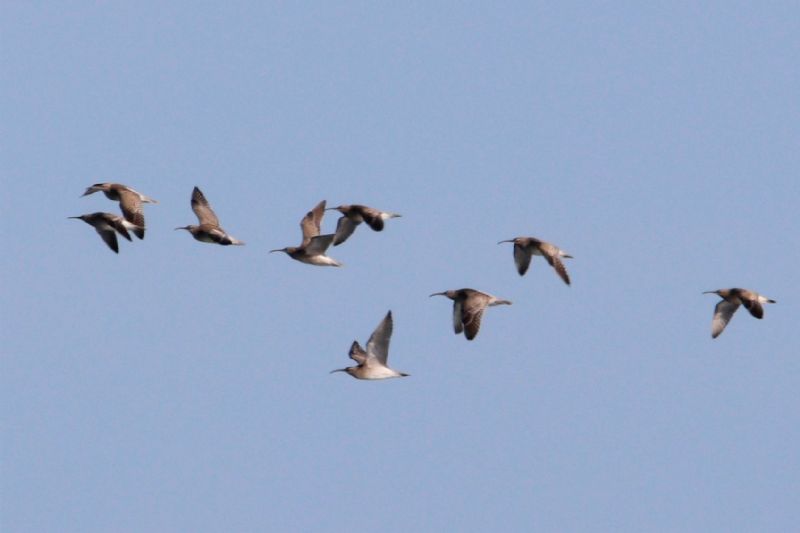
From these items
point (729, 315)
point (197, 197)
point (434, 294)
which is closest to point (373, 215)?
point (434, 294)

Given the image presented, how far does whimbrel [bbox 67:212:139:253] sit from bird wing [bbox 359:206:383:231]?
20.8 ft

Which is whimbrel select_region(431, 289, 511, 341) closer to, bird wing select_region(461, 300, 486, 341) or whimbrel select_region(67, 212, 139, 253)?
bird wing select_region(461, 300, 486, 341)

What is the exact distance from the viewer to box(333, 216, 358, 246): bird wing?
47.0 metres

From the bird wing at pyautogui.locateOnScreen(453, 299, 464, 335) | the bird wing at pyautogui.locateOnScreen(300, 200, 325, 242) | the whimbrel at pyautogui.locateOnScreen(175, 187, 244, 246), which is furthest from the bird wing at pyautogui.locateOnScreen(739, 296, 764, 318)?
the whimbrel at pyautogui.locateOnScreen(175, 187, 244, 246)

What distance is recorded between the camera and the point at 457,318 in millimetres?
45875

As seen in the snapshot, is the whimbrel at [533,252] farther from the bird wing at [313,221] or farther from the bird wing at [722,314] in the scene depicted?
the bird wing at [313,221]

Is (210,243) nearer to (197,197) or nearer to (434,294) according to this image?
(197,197)

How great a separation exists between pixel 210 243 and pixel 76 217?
3708 mm

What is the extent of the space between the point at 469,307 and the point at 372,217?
345 centimetres

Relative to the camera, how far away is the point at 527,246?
47906 millimetres

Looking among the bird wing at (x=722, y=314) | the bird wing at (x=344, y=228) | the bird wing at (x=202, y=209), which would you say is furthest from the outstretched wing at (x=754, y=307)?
the bird wing at (x=202, y=209)

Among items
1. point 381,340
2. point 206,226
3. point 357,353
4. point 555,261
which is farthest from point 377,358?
point 206,226

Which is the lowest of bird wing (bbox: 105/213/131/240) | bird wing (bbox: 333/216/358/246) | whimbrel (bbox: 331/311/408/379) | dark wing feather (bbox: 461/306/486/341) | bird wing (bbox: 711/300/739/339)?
whimbrel (bbox: 331/311/408/379)

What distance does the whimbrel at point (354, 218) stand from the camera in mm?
45938
